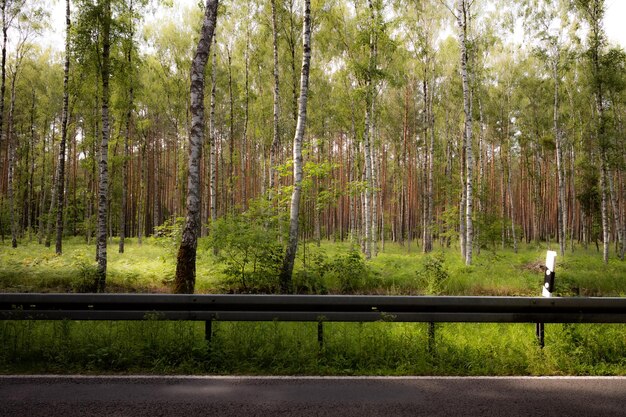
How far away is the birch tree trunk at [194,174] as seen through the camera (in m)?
8.55

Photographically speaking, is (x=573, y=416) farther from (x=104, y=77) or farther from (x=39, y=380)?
(x=104, y=77)

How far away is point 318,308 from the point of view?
5176 millimetres

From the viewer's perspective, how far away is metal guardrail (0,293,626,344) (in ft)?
16.6

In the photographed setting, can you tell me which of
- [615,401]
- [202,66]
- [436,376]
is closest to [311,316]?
[436,376]

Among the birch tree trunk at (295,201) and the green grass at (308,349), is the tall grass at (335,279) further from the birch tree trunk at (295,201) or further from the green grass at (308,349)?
the green grass at (308,349)

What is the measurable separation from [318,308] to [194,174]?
539cm

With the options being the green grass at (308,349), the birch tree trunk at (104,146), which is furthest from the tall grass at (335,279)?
the green grass at (308,349)

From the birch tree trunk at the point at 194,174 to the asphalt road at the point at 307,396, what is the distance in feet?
14.2

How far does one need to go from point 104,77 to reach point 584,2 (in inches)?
991

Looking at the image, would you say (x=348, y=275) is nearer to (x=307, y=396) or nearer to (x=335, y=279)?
(x=335, y=279)

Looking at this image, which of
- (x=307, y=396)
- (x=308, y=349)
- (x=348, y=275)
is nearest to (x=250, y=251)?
(x=348, y=275)

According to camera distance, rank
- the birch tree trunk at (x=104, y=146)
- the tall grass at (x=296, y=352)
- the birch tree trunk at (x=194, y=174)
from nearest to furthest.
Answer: the tall grass at (x=296, y=352)
the birch tree trunk at (x=194, y=174)
the birch tree trunk at (x=104, y=146)

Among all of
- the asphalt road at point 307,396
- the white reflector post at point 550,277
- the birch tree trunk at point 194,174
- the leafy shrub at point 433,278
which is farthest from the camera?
the leafy shrub at point 433,278

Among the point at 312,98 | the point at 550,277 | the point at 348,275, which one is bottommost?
the point at 348,275
